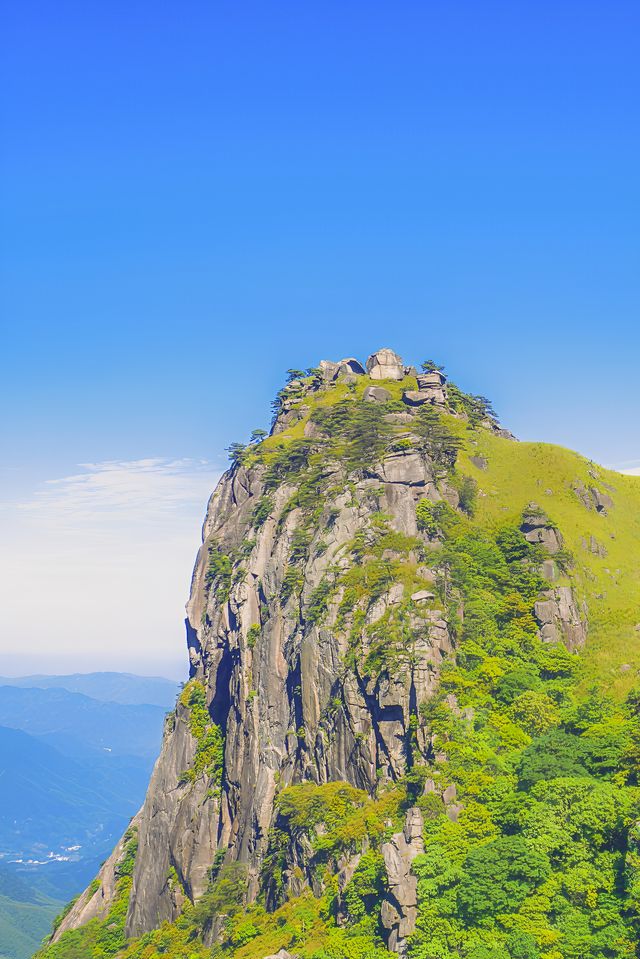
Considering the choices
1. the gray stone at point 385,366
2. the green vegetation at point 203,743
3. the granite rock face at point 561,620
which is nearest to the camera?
the granite rock face at point 561,620

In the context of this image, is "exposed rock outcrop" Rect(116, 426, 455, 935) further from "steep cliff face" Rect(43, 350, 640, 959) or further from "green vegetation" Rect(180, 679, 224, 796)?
"green vegetation" Rect(180, 679, 224, 796)

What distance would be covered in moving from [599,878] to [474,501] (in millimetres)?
52931

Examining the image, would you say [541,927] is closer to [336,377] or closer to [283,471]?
[283,471]

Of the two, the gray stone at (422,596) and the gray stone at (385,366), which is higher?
the gray stone at (385,366)

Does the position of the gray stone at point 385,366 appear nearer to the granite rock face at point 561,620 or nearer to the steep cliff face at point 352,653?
the steep cliff face at point 352,653

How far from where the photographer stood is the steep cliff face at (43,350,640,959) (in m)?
77.1

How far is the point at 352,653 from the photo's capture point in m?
87.1

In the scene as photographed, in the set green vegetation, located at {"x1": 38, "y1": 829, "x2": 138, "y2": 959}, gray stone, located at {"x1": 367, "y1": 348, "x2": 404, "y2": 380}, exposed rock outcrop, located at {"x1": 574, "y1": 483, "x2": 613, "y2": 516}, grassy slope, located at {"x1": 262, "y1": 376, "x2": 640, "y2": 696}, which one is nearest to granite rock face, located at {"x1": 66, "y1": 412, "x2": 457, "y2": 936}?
green vegetation, located at {"x1": 38, "y1": 829, "x2": 138, "y2": 959}

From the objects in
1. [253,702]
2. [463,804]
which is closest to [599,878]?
[463,804]

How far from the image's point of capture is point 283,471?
115 m

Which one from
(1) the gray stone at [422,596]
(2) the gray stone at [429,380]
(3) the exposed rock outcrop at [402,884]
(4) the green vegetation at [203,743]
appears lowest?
(3) the exposed rock outcrop at [402,884]

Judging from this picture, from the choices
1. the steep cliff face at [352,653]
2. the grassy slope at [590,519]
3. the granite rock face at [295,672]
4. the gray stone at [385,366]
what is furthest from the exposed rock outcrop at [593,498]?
the gray stone at [385,366]

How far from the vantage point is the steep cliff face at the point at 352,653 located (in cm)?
7712

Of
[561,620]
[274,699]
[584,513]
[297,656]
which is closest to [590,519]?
[584,513]
